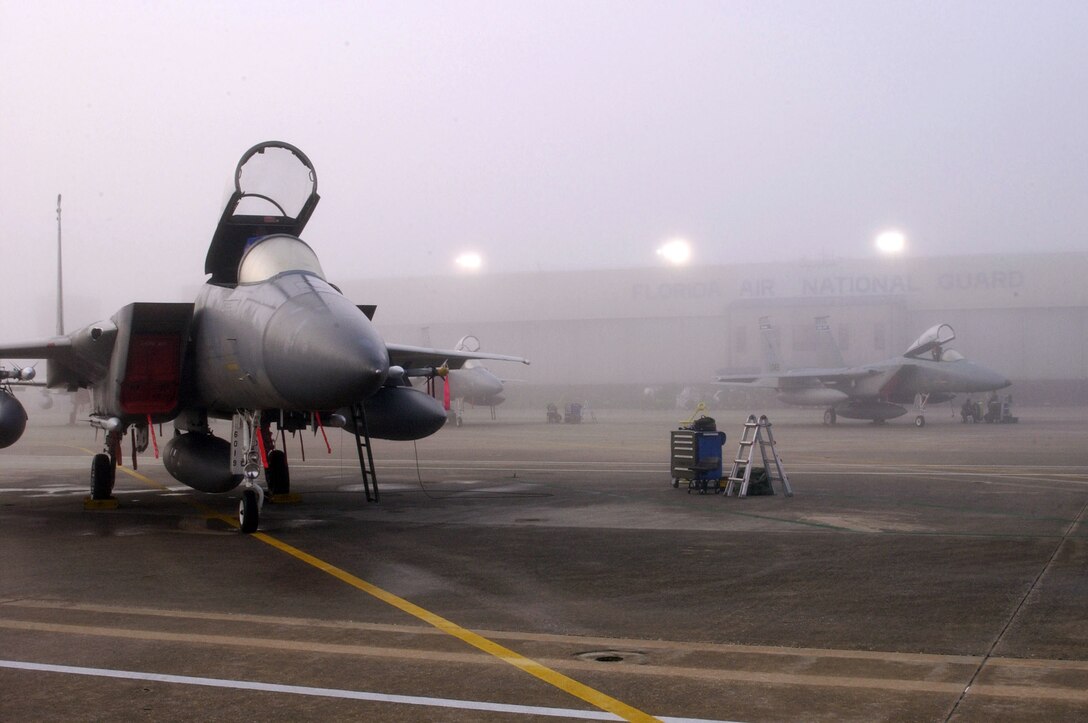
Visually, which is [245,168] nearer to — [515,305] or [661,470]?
[661,470]

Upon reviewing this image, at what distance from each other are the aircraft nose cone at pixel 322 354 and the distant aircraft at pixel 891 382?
30.7 metres

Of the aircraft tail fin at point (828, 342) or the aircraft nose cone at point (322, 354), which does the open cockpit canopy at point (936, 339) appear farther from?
the aircraft nose cone at point (322, 354)

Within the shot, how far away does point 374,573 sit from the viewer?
330 inches

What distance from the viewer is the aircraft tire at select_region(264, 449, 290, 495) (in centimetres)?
1448

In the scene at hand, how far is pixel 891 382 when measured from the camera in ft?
125

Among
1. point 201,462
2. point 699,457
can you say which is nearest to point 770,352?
point 699,457

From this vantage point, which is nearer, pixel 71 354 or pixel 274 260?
pixel 274 260

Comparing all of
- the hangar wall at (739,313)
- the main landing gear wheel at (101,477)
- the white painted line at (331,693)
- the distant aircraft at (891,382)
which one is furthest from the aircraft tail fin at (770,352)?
the white painted line at (331,693)

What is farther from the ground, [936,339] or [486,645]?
[936,339]

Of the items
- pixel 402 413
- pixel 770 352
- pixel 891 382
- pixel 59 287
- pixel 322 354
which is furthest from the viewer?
pixel 770 352

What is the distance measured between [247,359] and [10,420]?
4.77 metres

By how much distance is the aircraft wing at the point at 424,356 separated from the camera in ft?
48.7

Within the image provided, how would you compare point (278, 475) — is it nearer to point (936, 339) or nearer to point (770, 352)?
point (936, 339)

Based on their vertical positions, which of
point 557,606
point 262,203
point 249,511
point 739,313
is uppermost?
point 739,313
